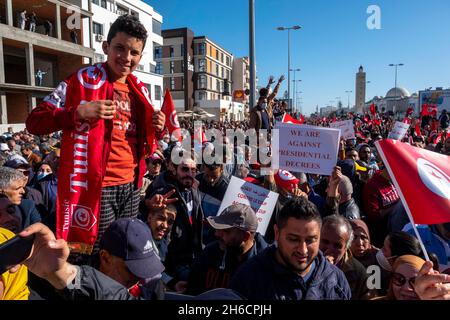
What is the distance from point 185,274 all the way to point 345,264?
4.50 ft

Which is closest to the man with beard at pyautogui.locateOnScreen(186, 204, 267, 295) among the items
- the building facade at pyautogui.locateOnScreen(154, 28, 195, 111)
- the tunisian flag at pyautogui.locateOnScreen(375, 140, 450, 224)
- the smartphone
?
the tunisian flag at pyautogui.locateOnScreen(375, 140, 450, 224)

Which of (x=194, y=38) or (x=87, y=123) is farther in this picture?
(x=194, y=38)

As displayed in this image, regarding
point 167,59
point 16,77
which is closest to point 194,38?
point 167,59

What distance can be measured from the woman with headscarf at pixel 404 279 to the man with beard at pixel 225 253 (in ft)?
3.37

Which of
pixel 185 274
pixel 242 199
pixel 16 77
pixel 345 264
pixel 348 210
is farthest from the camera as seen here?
pixel 16 77

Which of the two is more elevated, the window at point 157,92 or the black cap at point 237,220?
the window at point 157,92

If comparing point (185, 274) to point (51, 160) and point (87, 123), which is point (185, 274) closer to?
point (87, 123)

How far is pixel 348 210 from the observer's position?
14.5ft

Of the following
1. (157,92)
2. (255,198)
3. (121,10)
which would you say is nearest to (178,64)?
(157,92)

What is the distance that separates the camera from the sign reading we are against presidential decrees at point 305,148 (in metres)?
3.97

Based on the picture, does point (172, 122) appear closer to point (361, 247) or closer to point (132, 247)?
point (132, 247)

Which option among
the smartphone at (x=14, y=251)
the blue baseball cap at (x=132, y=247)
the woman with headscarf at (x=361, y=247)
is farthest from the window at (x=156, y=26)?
the smartphone at (x=14, y=251)

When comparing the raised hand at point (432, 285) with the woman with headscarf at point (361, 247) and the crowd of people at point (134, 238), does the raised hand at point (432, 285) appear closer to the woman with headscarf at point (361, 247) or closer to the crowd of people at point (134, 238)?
the crowd of people at point (134, 238)

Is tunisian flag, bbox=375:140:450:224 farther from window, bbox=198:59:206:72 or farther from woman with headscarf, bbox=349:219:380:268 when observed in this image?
window, bbox=198:59:206:72
